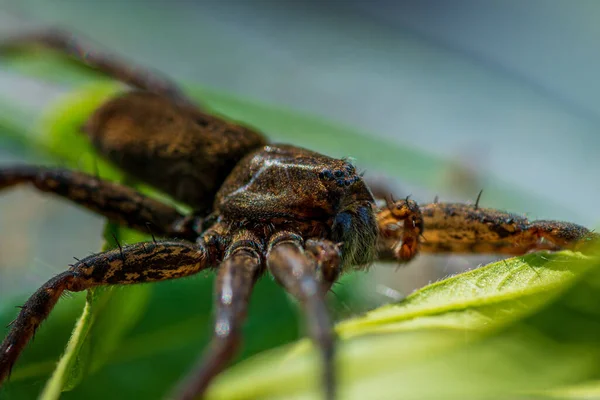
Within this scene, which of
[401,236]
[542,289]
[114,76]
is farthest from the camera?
[114,76]

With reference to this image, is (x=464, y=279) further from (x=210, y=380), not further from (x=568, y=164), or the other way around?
(x=568, y=164)

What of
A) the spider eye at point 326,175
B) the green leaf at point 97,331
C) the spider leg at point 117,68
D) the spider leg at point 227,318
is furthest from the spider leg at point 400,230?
the spider leg at point 117,68

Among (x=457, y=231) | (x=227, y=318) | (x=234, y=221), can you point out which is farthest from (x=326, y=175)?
(x=227, y=318)

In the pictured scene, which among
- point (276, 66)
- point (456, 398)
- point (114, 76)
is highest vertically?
point (456, 398)

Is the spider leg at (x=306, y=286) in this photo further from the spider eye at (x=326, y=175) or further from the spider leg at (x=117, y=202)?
the spider leg at (x=117, y=202)

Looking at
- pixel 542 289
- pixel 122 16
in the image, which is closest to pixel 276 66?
pixel 122 16

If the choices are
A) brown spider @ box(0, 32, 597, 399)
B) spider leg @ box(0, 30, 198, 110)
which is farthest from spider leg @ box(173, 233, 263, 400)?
spider leg @ box(0, 30, 198, 110)
